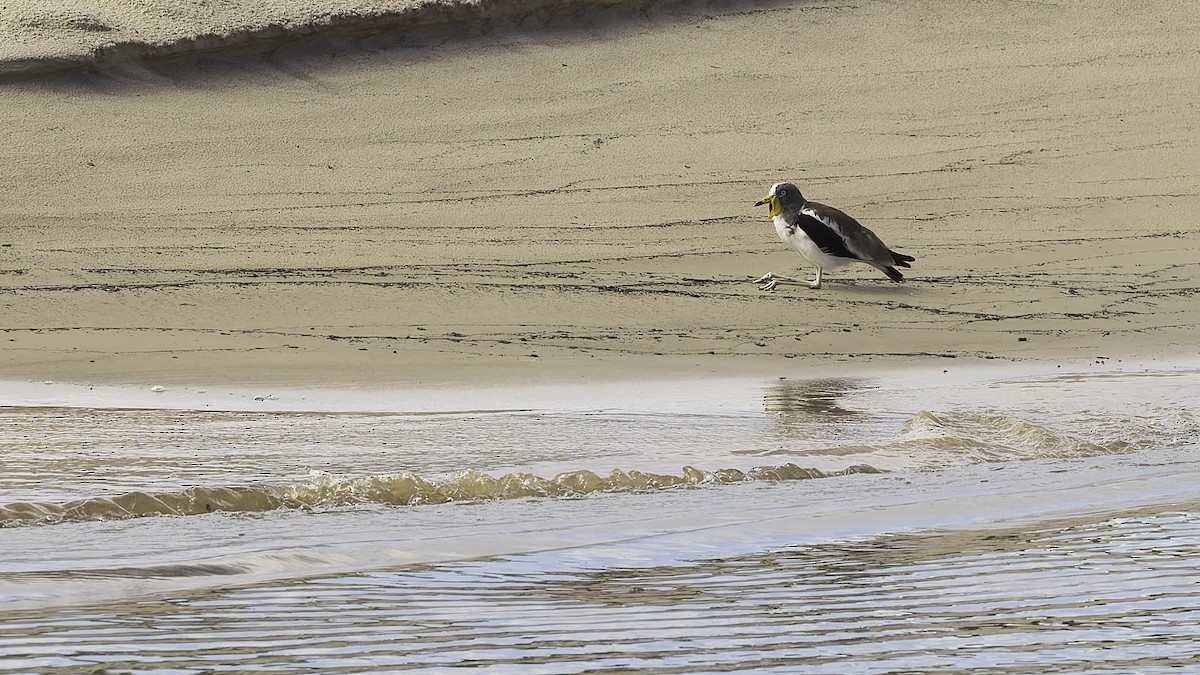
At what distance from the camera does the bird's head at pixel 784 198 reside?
1053 centimetres

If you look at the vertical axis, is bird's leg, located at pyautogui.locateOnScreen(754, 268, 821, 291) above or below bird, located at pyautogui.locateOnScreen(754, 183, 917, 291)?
below

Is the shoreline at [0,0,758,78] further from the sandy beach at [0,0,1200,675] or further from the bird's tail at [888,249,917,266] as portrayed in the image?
the bird's tail at [888,249,917,266]

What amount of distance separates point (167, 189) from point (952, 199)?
5.11 meters

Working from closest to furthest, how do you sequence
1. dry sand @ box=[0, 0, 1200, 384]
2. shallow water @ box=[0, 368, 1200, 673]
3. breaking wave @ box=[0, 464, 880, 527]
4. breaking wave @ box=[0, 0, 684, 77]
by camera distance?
1. shallow water @ box=[0, 368, 1200, 673]
2. breaking wave @ box=[0, 464, 880, 527]
3. dry sand @ box=[0, 0, 1200, 384]
4. breaking wave @ box=[0, 0, 684, 77]

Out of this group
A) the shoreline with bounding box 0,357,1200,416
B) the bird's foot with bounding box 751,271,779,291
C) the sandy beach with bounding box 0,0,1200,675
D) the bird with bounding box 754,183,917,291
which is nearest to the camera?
the sandy beach with bounding box 0,0,1200,675

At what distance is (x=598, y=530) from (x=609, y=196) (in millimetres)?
7250

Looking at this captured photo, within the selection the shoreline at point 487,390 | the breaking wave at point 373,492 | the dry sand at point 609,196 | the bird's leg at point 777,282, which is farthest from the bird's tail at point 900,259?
the breaking wave at point 373,492

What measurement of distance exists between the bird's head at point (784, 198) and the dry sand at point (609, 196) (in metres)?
0.32

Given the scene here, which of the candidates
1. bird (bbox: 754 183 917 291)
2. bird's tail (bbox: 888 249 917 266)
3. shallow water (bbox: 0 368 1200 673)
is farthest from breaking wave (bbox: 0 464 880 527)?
bird's tail (bbox: 888 249 917 266)

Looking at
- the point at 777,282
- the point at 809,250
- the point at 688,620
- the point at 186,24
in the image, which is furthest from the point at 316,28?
the point at 688,620

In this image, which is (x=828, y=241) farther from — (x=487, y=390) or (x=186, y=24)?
(x=186, y=24)

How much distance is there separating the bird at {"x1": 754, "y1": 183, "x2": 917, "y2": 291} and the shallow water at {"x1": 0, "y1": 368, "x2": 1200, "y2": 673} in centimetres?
263

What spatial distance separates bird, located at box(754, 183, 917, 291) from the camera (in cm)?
1006

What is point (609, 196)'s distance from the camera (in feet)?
38.4
